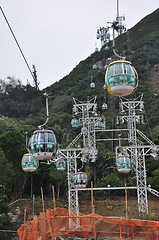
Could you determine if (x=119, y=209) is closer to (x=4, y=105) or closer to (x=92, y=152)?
(x=92, y=152)

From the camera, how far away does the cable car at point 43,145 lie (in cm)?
891

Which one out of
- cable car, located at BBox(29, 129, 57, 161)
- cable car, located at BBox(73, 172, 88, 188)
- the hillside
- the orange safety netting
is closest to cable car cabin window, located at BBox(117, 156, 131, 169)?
cable car, located at BBox(73, 172, 88, 188)

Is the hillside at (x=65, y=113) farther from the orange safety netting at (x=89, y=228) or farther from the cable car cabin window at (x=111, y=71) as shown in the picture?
the orange safety netting at (x=89, y=228)

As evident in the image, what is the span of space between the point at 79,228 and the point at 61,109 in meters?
36.6

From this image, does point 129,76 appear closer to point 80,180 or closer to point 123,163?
point 123,163

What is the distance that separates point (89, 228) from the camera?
898 centimetres

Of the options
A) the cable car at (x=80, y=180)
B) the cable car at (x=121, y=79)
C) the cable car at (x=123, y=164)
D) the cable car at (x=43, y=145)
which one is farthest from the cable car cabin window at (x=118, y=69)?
the cable car at (x=80, y=180)

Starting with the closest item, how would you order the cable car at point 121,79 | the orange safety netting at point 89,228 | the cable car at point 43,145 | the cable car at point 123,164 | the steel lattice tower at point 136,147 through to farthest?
the cable car at point 121,79
the orange safety netting at point 89,228
the cable car at point 43,145
the cable car at point 123,164
the steel lattice tower at point 136,147

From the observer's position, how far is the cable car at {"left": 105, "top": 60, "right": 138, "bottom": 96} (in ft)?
24.9

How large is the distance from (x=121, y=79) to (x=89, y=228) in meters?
3.71

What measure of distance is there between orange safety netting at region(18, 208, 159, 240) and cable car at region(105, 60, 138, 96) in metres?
→ 2.87

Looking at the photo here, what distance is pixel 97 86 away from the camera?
51.2m

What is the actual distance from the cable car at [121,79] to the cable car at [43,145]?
217 centimetres

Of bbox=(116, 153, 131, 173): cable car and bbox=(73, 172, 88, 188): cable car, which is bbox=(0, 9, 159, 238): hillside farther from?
bbox=(116, 153, 131, 173): cable car
